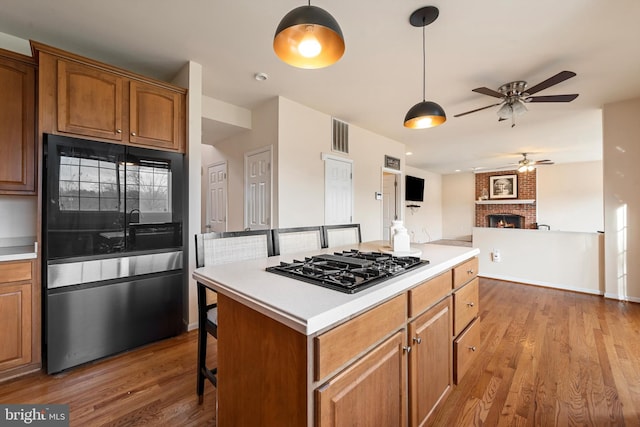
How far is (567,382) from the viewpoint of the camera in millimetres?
1896

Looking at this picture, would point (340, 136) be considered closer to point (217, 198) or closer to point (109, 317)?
point (217, 198)

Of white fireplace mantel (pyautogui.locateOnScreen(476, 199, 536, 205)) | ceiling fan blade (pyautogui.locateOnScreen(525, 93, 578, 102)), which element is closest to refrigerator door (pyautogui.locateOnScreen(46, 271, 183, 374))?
ceiling fan blade (pyautogui.locateOnScreen(525, 93, 578, 102))

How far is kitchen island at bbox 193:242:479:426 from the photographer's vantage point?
2.73ft

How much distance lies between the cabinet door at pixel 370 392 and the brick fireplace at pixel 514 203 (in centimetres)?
970

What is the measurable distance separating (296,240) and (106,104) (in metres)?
1.89

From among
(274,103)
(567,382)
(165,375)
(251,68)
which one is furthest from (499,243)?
(165,375)

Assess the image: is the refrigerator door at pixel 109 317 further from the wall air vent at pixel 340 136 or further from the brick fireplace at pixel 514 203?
the brick fireplace at pixel 514 203

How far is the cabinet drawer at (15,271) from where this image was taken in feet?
6.00

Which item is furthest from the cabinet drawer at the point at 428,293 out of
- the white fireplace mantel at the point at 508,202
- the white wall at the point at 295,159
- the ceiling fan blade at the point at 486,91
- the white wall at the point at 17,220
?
the white fireplace mantel at the point at 508,202

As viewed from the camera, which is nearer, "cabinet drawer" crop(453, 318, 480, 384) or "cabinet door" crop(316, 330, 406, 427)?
"cabinet door" crop(316, 330, 406, 427)

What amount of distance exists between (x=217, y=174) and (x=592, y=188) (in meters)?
10.0

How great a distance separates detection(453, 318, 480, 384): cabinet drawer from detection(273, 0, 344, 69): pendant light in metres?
1.82

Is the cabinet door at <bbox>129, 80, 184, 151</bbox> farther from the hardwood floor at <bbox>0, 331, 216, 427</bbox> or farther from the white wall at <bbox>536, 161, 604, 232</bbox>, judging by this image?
the white wall at <bbox>536, 161, 604, 232</bbox>

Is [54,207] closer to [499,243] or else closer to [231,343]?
[231,343]
